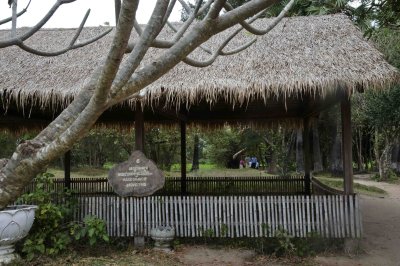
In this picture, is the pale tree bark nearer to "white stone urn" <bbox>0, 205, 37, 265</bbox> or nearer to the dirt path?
"white stone urn" <bbox>0, 205, 37, 265</bbox>

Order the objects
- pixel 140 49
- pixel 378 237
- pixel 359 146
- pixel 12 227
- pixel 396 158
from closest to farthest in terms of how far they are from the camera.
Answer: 1. pixel 140 49
2. pixel 12 227
3. pixel 378 237
4. pixel 396 158
5. pixel 359 146

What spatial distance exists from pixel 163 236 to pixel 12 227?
7.00 feet

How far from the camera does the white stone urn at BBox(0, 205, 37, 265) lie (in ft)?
16.3

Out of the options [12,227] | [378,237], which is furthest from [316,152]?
[12,227]

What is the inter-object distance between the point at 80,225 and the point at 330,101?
4.62 metres

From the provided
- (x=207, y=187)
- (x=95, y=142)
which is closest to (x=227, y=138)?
(x=95, y=142)

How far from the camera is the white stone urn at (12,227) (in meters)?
4.98

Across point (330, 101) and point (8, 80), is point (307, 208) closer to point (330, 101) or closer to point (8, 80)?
point (330, 101)

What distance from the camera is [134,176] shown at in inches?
247

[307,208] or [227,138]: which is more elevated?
[227,138]

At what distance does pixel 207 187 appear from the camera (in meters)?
11.0

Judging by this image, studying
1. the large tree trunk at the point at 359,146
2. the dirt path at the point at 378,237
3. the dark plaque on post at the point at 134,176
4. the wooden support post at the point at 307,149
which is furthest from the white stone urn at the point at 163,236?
the large tree trunk at the point at 359,146

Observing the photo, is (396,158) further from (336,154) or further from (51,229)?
(51,229)

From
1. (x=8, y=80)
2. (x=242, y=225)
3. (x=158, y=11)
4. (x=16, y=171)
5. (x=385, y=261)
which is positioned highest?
(x=8, y=80)
